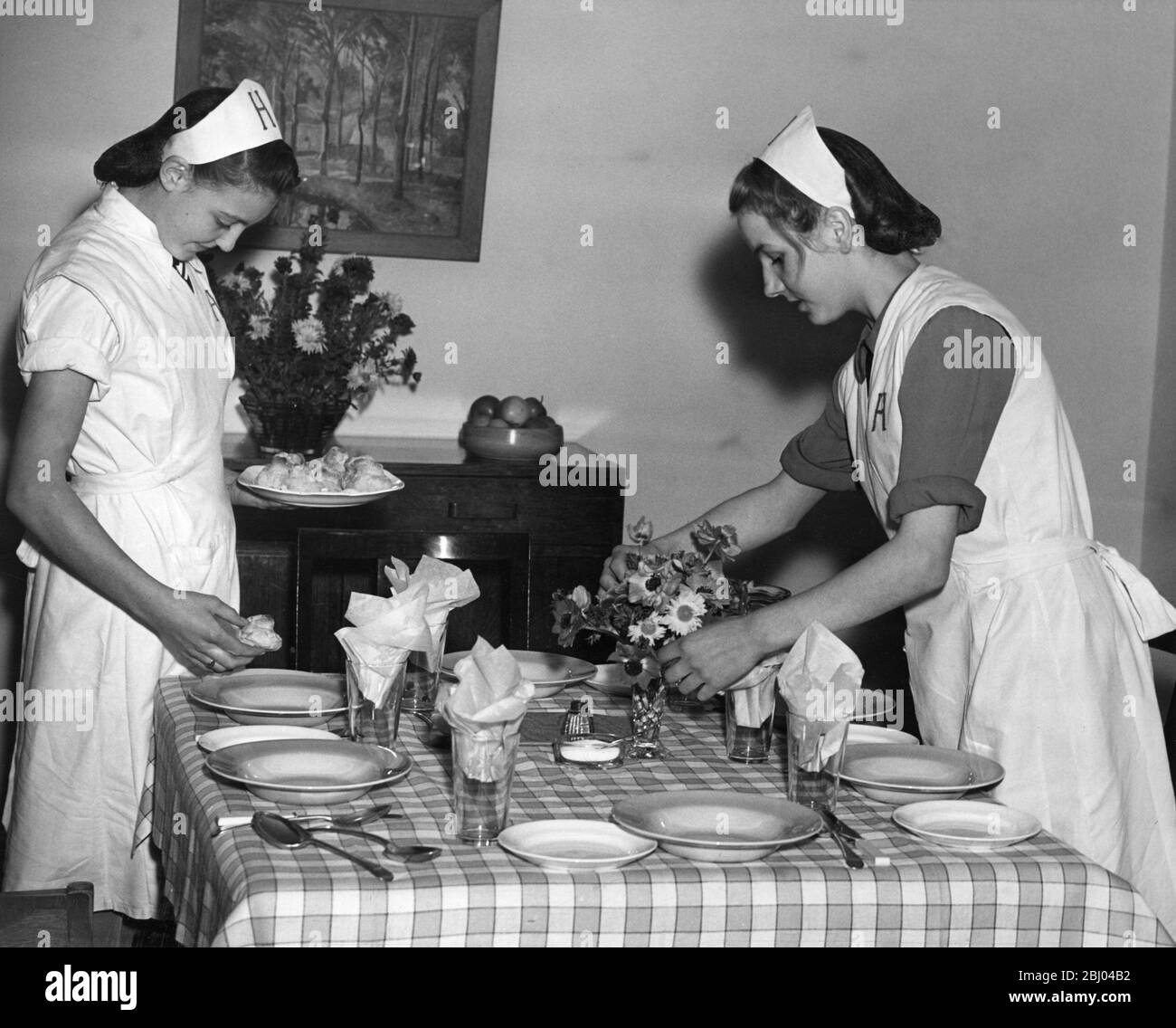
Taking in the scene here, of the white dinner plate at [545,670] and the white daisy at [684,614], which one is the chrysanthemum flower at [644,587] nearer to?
the white daisy at [684,614]

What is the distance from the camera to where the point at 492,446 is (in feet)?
12.3

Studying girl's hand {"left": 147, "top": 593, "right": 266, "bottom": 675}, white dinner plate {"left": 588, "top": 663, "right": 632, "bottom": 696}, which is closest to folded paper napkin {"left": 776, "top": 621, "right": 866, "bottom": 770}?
white dinner plate {"left": 588, "top": 663, "right": 632, "bottom": 696}

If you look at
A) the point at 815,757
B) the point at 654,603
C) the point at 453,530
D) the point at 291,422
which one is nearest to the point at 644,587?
the point at 654,603

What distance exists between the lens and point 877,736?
2.08m

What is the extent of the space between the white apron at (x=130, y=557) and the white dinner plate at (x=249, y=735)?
43 cm

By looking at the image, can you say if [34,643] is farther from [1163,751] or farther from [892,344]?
[1163,751]

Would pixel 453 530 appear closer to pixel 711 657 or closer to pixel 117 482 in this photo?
pixel 117 482

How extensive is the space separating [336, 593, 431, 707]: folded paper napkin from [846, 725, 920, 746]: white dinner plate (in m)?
0.64

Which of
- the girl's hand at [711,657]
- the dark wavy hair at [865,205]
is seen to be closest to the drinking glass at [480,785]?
the girl's hand at [711,657]

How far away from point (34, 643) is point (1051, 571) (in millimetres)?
1672

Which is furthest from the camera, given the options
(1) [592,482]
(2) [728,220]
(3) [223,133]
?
(2) [728,220]

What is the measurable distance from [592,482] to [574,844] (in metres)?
Answer: 2.17
